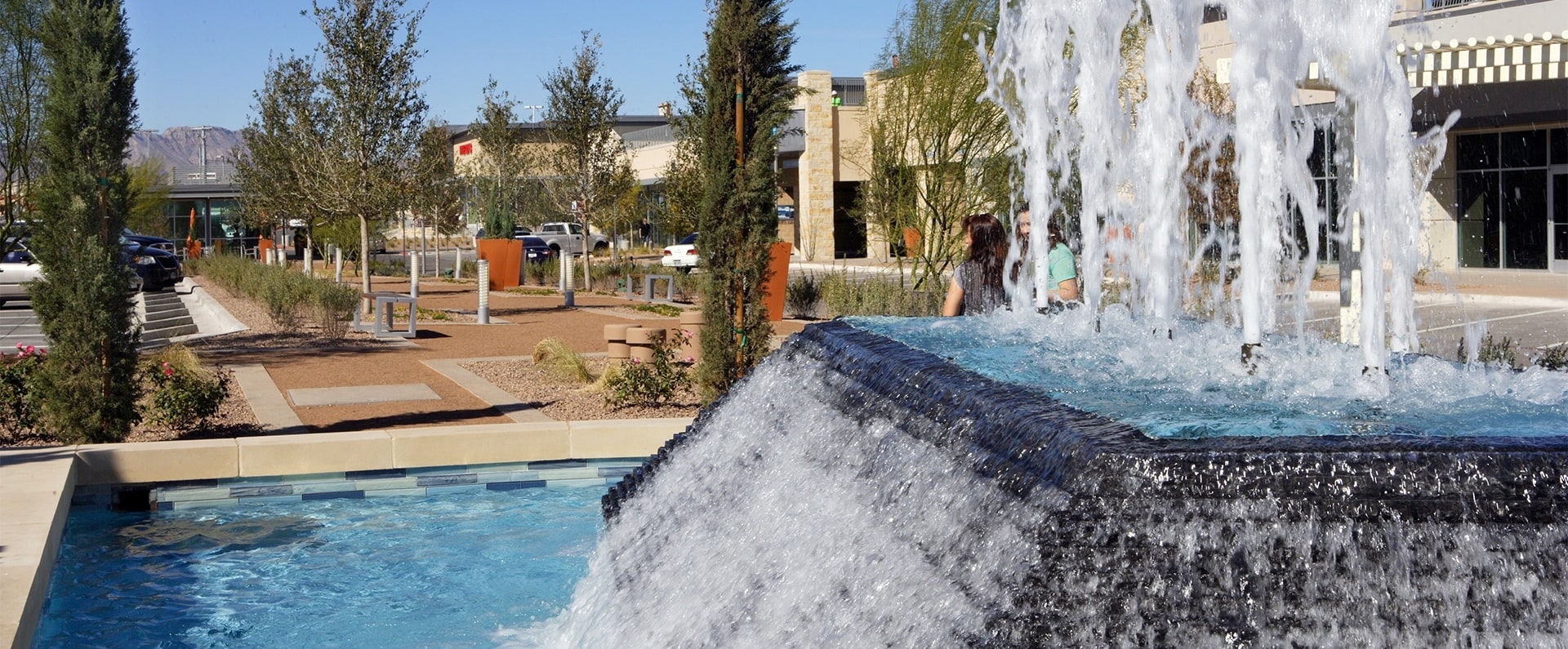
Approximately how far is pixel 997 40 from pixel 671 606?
1386cm

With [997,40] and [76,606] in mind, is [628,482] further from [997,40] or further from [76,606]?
[997,40]

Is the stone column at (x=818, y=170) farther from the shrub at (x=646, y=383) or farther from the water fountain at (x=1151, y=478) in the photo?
the water fountain at (x=1151, y=478)

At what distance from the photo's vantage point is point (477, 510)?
831 cm

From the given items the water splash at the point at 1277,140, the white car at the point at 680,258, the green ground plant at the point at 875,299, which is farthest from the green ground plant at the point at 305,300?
the white car at the point at 680,258

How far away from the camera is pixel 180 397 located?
368 inches

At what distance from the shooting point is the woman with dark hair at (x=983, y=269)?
8.29m

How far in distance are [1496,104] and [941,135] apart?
45.0 feet

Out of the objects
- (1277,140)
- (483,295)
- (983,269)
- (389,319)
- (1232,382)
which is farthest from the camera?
(483,295)

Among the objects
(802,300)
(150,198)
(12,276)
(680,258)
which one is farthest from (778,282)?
(150,198)

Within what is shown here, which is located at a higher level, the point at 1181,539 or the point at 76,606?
the point at 1181,539

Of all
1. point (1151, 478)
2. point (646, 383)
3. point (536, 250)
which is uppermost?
point (536, 250)

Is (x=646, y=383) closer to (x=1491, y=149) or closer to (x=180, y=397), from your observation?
(x=180, y=397)

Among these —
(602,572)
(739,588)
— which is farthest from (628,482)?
(739,588)

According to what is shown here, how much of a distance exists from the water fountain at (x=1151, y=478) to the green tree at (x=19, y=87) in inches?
694
